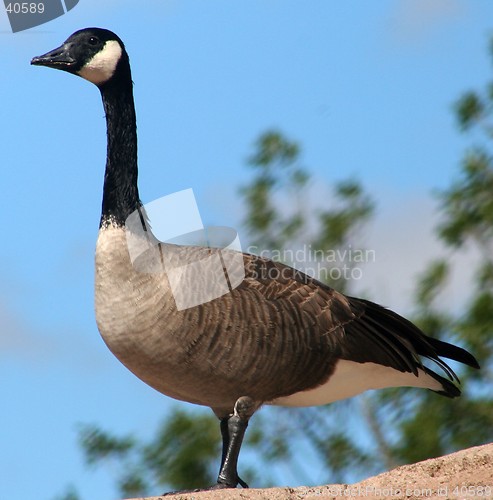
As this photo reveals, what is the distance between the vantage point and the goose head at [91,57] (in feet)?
31.1

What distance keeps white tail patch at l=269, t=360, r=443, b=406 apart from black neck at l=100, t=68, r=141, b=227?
229 cm

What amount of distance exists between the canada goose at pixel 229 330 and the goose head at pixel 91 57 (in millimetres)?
10

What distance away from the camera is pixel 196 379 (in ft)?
26.8

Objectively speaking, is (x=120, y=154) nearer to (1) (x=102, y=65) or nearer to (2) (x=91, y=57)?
(1) (x=102, y=65)

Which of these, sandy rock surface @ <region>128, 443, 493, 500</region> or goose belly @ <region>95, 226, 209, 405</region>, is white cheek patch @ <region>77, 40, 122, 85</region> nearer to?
goose belly @ <region>95, 226, 209, 405</region>

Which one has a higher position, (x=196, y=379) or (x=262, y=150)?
(x=262, y=150)

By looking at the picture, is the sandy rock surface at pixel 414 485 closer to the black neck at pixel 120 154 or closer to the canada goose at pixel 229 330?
the canada goose at pixel 229 330

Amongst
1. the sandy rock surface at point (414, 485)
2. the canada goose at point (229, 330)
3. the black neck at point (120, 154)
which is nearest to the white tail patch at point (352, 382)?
the canada goose at point (229, 330)

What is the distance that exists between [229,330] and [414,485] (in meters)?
2.08

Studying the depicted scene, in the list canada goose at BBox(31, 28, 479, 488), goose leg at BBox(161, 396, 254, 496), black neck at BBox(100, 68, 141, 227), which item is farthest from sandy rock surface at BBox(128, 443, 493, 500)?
black neck at BBox(100, 68, 141, 227)

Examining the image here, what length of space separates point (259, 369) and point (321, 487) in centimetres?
134

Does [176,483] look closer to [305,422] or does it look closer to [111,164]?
[305,422]

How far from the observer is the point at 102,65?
949cm

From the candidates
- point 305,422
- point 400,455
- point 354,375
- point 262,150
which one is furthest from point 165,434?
point 354,375
